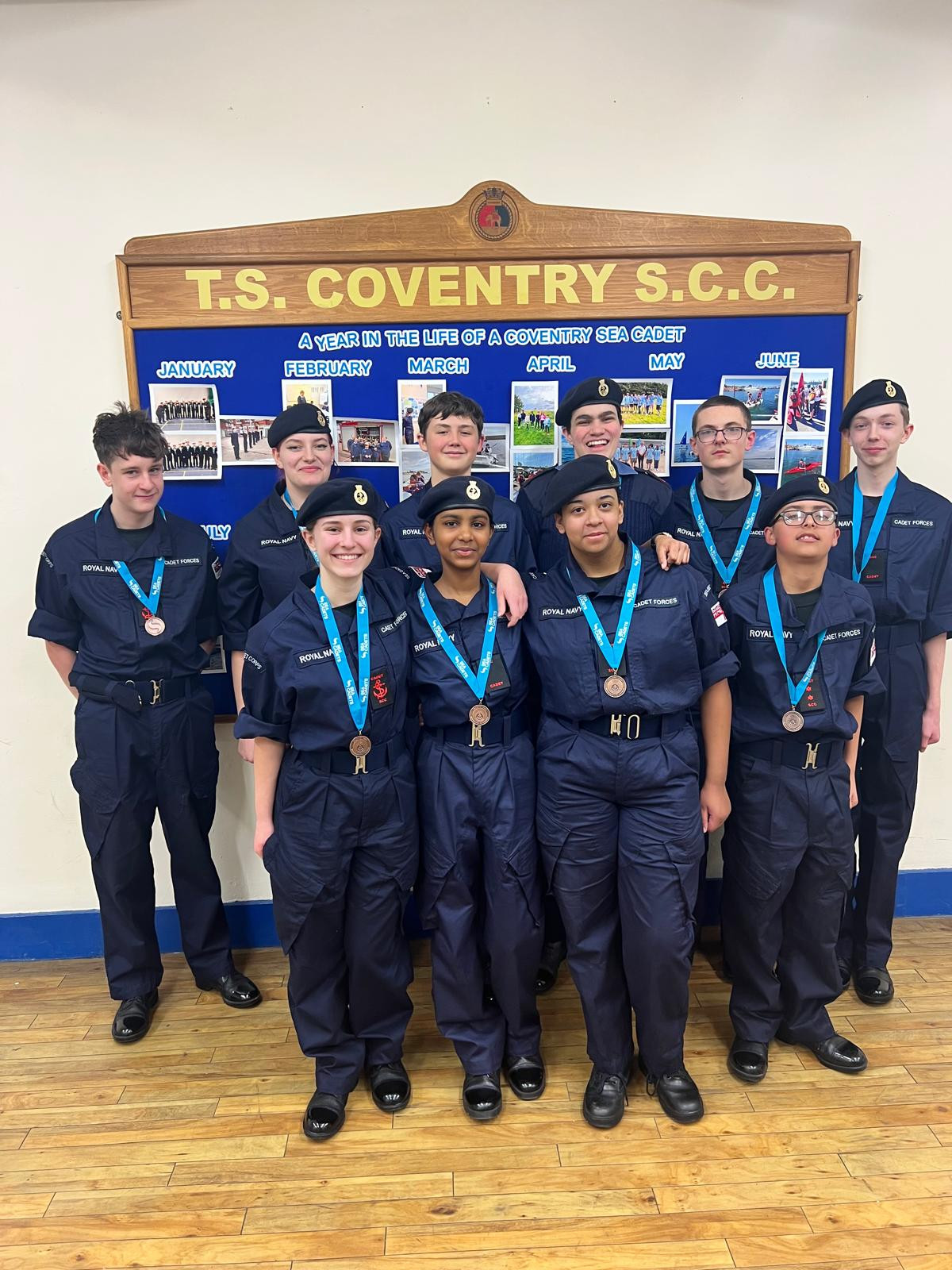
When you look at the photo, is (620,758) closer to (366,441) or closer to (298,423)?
(298,423)

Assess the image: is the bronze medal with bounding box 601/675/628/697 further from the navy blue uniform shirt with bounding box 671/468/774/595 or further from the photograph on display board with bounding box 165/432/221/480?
the photograph on display board with bounding box 165/432/221/480

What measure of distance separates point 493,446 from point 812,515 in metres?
1.34

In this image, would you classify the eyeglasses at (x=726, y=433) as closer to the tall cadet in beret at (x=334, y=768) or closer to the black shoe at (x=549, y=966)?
the tall cadet in beret at (x=334, y=768)

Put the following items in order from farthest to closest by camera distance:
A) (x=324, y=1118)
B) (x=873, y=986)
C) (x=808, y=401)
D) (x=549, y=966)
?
(x=808, y=401), (x=549, y=966), (x=873, y=986), (x=324, y=1118)

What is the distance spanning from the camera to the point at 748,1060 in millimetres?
2482

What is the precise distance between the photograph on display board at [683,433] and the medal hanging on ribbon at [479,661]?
133cm

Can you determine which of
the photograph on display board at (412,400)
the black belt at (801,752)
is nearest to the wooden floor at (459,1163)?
the black belt at (801,752)

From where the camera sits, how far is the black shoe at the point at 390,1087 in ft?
7.85

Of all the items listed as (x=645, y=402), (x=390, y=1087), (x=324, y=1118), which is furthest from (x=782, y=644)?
(x=324, y=1118)

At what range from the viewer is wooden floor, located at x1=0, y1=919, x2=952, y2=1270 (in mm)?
1947

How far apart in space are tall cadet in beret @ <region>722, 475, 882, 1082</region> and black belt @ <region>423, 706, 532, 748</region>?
73 centimetres

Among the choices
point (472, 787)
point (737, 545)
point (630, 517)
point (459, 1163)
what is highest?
point (630, 517)

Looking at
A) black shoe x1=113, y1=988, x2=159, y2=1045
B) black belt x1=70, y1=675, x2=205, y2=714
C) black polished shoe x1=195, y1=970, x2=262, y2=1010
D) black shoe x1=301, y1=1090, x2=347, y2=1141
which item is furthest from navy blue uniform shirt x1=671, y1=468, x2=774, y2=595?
black shoe x1=113, y1=988, x2=159, y2=1045

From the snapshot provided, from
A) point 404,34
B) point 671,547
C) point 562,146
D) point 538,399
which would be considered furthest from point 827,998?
point 404,34
